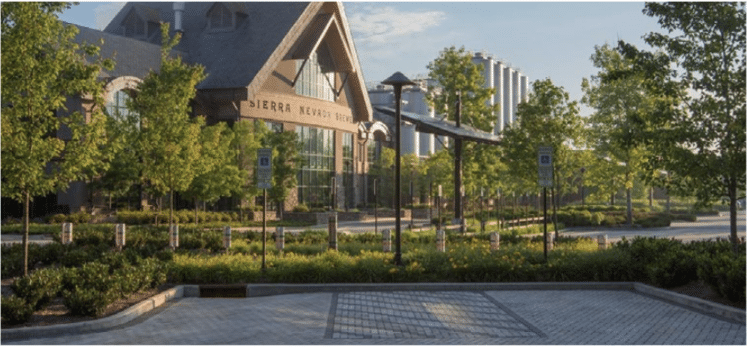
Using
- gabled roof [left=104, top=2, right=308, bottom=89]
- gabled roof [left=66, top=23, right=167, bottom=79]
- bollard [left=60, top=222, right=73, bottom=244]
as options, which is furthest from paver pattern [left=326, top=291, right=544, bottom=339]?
gabled roof [left=66, top=23, right=167, bottom=79]

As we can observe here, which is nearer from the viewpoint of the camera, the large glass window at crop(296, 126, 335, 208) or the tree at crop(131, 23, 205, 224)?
the tree at crop(131, 23, 205, 224)

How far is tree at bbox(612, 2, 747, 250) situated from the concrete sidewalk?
257cm

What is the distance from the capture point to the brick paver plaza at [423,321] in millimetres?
10758

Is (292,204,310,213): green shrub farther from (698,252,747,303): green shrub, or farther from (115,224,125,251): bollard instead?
(698,252,747,303): green shrub

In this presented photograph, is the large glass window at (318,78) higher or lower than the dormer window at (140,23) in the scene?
lower

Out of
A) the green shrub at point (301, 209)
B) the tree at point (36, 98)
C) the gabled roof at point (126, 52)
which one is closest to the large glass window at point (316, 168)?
the green shrub at point (301, 209)

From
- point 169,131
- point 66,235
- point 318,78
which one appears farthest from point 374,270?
point 318,78

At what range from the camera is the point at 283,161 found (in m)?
46.3

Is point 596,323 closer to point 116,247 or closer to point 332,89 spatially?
point 116,247

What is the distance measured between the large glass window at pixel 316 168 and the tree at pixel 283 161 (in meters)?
7.63

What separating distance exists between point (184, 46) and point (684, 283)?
4471 centimetres

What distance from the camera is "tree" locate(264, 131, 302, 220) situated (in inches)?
1806

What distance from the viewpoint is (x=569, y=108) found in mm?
30359

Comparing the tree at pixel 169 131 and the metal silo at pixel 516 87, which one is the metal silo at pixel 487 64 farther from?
the tree at pixel 169 131
